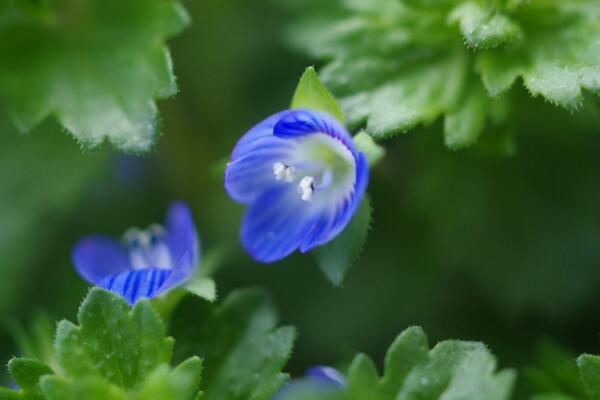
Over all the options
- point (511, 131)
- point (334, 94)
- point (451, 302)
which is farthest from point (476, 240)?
point (334, 94)

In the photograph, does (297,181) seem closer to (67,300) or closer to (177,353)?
(177,353)

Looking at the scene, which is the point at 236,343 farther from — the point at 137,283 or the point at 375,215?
the point at 375,215

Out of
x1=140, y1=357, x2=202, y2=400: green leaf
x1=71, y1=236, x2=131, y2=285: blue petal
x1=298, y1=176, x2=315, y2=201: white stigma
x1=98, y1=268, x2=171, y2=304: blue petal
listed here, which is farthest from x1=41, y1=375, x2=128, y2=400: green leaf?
x1=298, y1=176, x2=315, y2=201: white stigma

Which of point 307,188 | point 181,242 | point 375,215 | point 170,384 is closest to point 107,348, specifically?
point 170,384

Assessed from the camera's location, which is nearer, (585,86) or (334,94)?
(585,86)

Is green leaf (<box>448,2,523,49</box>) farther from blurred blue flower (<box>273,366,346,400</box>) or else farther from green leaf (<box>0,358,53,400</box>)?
green leaf (<box>0,358,53,400</box>)
